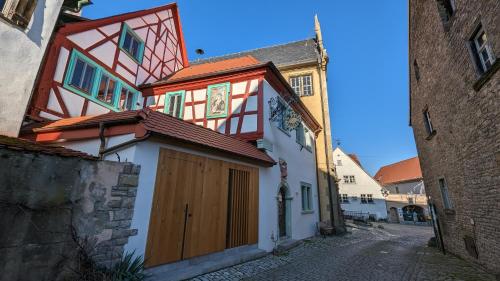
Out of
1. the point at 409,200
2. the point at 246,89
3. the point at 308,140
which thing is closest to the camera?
the point at 246,89

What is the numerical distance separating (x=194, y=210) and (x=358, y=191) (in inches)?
1245

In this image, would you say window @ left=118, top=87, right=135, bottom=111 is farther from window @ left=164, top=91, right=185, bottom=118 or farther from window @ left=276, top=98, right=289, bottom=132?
window @ left=276, top=98, right=289, bottom=132

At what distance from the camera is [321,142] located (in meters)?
16.8

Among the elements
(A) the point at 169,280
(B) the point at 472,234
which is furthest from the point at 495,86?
(A) the point at 169,280

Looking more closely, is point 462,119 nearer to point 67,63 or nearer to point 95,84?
point 95,84

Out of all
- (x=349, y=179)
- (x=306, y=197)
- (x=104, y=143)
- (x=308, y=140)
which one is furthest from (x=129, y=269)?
(x=349, y=179)

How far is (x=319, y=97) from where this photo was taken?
16781mm

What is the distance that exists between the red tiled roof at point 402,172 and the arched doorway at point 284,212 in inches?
1210

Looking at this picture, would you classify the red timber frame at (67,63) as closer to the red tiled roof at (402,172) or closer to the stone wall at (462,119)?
the stone wall at (462,119)

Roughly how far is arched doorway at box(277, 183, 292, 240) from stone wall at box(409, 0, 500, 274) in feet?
19.0

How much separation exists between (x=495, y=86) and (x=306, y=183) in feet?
30.2

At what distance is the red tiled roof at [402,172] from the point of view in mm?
34719

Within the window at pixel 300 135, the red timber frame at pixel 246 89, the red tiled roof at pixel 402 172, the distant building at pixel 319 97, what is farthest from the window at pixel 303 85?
the red tiled roof at pixel 402 172

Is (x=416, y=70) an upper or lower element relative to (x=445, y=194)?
upper
